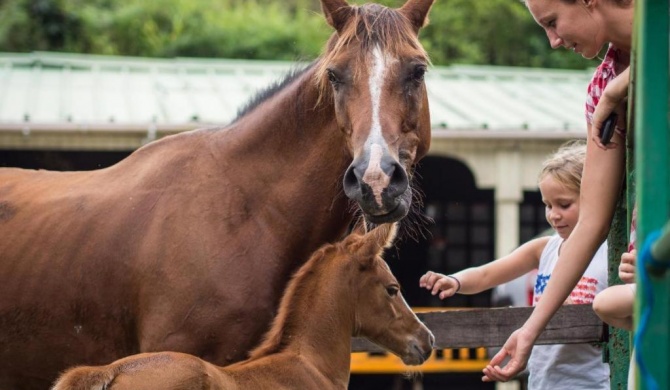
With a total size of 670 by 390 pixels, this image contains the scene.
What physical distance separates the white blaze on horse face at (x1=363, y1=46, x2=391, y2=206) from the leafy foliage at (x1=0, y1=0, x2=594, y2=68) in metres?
23.4

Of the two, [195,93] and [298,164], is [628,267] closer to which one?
[298,164]

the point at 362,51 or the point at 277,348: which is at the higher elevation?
the point at 362,51

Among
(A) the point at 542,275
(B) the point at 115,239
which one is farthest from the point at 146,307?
(A) the point at 542,275

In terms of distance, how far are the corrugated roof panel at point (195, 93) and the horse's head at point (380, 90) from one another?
266 inches

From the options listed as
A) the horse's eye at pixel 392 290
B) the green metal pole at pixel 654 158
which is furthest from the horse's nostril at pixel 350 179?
the green metal pole at pixel 654 158

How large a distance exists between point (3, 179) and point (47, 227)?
2.23 ft

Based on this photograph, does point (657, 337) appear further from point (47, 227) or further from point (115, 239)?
point (47, 227)

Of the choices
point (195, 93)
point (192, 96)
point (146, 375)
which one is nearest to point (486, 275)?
point (146, 375)

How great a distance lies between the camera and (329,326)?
509cm

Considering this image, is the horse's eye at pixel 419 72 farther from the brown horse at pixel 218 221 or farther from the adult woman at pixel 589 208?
the adult woman at pixel 589 208

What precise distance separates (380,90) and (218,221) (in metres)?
0.82

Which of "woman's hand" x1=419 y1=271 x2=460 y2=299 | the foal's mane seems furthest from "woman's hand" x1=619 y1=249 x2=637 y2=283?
"woman's hand" x1=419 y1=271 x2=460 y2=299

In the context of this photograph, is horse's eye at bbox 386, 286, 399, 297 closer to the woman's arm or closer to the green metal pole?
the woman's arm

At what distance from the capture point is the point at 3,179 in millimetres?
5188
